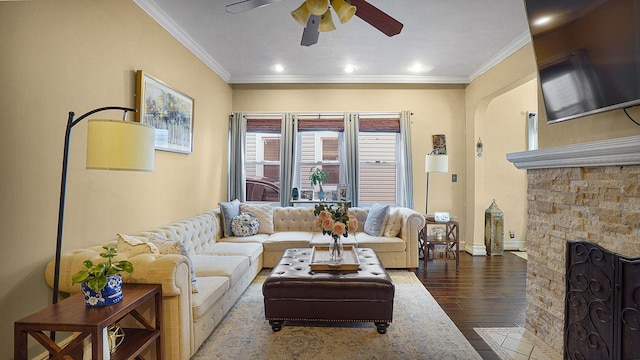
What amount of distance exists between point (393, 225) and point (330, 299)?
2.08m

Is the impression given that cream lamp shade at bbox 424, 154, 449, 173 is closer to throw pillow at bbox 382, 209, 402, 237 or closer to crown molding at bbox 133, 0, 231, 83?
throw pillow at bbox 382, 209, 402, 237

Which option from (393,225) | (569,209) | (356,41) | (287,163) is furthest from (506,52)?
(287,163)

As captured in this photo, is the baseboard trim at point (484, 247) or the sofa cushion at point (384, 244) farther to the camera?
the baseboard trim at point (484, 247)

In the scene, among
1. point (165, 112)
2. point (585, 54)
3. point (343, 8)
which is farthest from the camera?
point (165, 112)

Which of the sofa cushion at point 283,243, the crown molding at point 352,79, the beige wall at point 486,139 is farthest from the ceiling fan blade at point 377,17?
the beige wall at point 486,139

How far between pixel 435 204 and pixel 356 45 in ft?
9.72

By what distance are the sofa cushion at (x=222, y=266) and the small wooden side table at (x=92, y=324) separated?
925 mm

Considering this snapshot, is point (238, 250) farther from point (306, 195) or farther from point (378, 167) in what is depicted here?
point (378, 167)

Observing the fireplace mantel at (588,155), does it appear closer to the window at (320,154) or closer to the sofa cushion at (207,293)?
the sofa cushion at (207,293)

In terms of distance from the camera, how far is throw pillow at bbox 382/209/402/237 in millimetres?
4465

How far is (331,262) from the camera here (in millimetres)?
2967

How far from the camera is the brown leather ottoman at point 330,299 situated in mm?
2619

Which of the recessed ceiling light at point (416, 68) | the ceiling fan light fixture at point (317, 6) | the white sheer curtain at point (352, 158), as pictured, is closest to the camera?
the ceiling fan light fixture at point (317, 6)

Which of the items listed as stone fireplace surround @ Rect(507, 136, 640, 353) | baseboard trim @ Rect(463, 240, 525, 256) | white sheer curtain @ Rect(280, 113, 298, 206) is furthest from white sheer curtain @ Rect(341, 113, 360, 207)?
stone fireplace surround @ Rect(507, 136, 640, 353)
